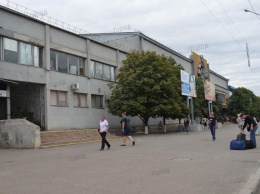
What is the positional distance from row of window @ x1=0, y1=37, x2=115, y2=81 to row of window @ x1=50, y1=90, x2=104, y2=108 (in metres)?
1.96

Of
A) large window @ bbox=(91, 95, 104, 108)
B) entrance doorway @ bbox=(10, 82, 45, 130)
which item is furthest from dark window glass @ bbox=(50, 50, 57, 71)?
large window @ bbox=(91, 95, 104, 108)

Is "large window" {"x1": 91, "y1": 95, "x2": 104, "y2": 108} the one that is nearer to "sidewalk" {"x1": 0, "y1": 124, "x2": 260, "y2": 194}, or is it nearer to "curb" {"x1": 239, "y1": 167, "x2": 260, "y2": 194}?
"sidewalk" {"x1": 0, "y1": 124, "x2": 260, "y2": 194}

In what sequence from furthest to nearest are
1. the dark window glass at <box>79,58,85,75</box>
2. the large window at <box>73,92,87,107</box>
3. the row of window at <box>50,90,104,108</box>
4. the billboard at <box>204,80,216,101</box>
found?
the billboard at <box>204,80,216,101</box> → the dark window glass at <box>79,58,85,75</box> → the large window at <box>73,92,87,107</box> → the row of window at <box>50,90,104,108</box>

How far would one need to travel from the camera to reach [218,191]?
6.88 metres

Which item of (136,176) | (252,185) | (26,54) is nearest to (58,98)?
(26,54)

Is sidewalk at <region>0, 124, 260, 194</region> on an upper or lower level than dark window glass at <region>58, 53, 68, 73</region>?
lower

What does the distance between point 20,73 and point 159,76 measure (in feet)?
41.7

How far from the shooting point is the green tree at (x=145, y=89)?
3084cm

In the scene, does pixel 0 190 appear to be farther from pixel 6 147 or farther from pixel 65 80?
pixel 65 80

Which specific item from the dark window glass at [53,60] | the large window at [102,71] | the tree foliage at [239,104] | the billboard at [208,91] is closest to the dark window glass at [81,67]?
the large window at [102,71]

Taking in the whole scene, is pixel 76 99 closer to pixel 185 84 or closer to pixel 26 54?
pixel 26 54

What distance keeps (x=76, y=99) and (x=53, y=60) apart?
173 inches

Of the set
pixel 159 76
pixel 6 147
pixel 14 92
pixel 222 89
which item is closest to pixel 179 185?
pixel 6 147

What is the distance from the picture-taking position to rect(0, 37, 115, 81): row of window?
23641 millimetres
